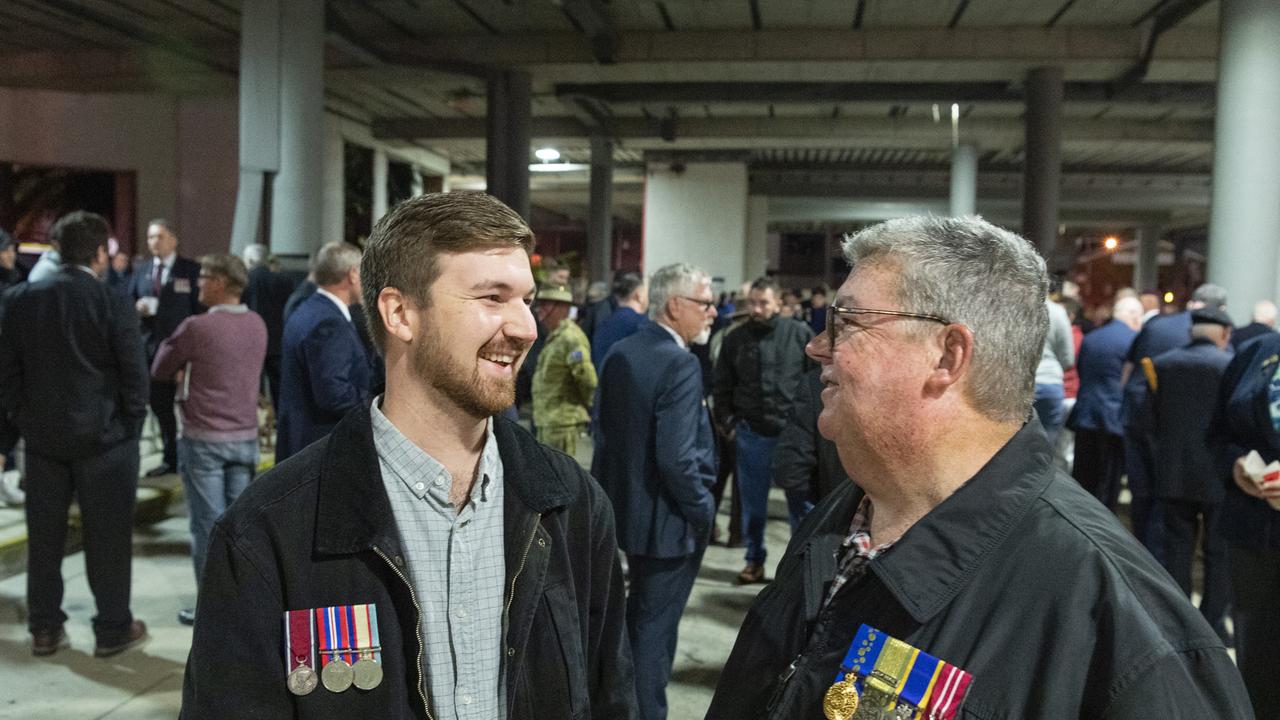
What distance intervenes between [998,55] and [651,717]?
10465mm

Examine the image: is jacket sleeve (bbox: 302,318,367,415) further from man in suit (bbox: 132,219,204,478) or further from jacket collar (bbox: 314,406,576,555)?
man in suit (bbox: 132,219,204,478)

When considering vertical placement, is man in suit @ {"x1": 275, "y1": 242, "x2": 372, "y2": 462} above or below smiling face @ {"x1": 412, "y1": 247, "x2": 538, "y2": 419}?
below

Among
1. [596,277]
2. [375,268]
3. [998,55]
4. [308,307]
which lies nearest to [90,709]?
Result: [308,307]

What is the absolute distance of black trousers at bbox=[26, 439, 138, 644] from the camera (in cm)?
420

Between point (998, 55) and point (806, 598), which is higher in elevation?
point (998, 55)

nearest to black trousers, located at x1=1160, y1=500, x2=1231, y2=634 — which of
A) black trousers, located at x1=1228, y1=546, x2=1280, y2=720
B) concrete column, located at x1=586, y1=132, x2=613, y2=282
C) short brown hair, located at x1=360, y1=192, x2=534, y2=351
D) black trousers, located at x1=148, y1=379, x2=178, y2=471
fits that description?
black trousers, located at x1=1228, y1=546, x2=1280, y2=720

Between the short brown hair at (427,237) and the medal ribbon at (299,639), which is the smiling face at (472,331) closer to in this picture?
the short brown hair at (427,237)

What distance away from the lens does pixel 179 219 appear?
46.0 ft

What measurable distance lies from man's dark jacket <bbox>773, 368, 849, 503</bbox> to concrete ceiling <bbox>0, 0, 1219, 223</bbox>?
7.28m

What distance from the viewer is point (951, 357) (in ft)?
4.35

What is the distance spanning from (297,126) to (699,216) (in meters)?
13.2

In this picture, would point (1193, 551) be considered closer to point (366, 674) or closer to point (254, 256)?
point (366, 674)

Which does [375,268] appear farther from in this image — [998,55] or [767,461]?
[998,55]

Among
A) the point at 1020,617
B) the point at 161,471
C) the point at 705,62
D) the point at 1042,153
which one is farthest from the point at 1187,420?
the point at 1042,153
